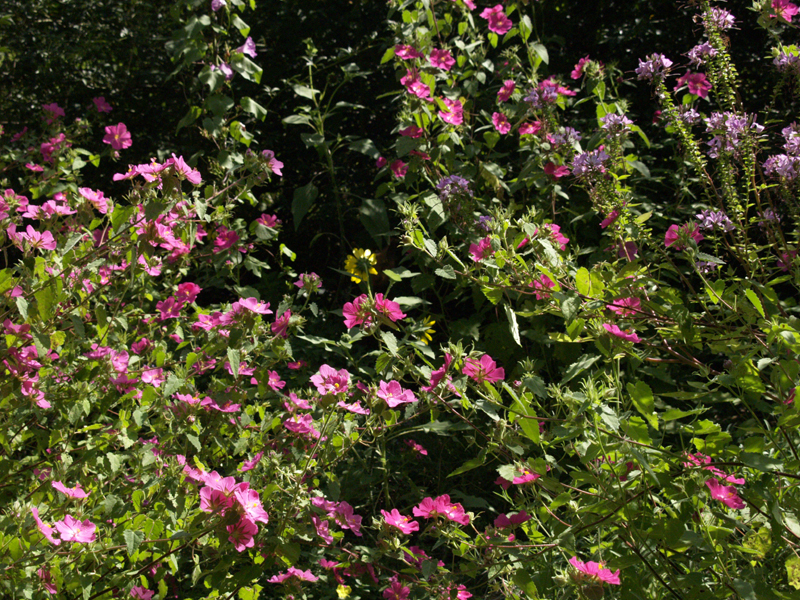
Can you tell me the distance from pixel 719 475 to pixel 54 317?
1.27m

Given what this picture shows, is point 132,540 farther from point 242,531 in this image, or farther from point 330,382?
point 330,382

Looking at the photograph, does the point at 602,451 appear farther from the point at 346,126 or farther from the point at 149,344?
the point at 346,126

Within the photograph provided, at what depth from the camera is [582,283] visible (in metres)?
1.14

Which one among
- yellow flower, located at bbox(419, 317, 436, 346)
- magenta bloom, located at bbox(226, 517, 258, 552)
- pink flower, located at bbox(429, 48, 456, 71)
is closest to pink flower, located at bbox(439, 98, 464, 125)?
pink flower, located at bbox(429, 48, 456, 71)

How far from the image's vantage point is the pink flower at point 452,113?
2.28 m

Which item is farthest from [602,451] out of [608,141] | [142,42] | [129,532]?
[142,42]

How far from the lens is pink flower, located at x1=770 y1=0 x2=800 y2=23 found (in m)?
1.43

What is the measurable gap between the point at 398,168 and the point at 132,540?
1720 millimetres

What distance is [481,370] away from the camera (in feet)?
4.16

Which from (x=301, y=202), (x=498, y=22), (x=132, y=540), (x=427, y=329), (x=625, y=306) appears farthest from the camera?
(x=498, y=22)

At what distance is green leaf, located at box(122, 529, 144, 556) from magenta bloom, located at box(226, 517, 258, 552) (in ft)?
0.57

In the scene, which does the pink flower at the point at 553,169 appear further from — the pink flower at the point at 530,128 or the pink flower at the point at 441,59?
the pink flower at the point at 441,59

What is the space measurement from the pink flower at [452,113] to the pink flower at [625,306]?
1.15 metres

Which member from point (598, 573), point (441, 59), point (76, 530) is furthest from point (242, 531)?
point (441, 59)
